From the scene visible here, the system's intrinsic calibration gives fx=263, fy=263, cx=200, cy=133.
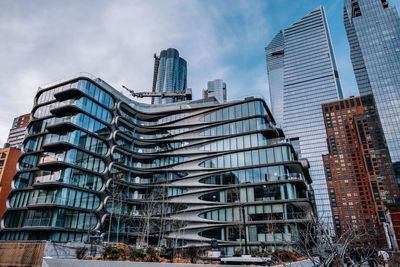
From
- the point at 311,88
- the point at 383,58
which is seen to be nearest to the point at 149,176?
the point at 383,58

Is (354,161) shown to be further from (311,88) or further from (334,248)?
(334,248)

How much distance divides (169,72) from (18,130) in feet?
321

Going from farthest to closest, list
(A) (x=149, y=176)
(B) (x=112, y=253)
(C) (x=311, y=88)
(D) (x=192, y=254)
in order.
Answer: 1. (C) (x=311, y=88)
2. (A) (x=149, y=176)
3. (D) (x=192, y=254)
4. (B) (x=112, y=253)

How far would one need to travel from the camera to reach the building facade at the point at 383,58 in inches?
3568

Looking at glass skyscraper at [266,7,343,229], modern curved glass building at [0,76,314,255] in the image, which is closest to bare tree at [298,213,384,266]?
modern curved glass building at [0,76,314,255]

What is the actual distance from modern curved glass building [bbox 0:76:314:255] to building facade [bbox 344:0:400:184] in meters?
67.1

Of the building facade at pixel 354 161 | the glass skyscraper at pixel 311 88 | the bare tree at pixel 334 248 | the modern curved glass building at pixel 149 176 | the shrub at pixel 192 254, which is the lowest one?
the shrub at pixel 192 254

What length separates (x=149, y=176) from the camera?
169ft

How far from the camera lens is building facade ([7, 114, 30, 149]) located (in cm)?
12534

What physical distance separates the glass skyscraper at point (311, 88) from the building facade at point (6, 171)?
11095 cm

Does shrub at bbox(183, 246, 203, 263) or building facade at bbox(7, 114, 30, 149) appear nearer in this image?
shrub at bbox(183, 246, 203, 263)

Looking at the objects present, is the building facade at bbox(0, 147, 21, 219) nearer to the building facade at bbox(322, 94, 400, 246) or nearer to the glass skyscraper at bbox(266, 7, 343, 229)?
the glass skyscraper at bbox(266, 7, 343, 229)

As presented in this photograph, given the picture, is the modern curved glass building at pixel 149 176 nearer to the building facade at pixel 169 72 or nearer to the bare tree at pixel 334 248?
the bare tree at pixel 334 248

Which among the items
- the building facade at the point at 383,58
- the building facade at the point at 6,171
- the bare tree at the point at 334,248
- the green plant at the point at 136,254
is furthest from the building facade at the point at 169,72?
the bare tree at the point at 334,248
